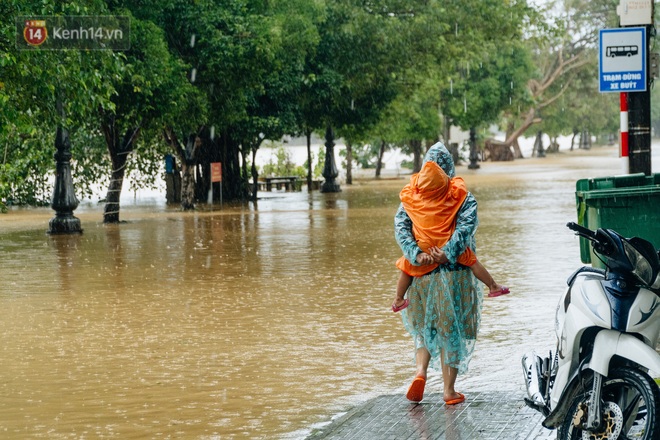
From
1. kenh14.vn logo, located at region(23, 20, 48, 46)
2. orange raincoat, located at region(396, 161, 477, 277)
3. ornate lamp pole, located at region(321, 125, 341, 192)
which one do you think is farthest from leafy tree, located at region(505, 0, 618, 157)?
orange raincoat, located at region(396, 161, 477, 277)

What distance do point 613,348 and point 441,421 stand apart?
71.0 inches

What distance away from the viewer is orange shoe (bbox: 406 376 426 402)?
7.60 meters

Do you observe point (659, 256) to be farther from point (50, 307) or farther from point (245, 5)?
point (245, 5)

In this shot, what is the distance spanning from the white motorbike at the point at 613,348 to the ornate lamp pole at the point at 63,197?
20554mm

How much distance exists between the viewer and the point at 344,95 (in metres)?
40.5

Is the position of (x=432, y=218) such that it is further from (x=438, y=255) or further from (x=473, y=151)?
(x=473, y=151)

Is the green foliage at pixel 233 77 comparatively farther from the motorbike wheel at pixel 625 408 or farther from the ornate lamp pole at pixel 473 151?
the ornate lamp pole at pixel 473 151

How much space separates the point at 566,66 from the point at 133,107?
62.2 m

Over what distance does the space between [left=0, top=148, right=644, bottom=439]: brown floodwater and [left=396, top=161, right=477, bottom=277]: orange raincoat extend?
126 centimetres

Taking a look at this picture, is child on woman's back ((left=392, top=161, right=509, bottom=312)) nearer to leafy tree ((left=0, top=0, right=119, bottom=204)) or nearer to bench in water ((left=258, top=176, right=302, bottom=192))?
leafy tree ((left=0, top=0, right=119, bottom=204))

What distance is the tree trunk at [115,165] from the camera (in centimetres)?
2872

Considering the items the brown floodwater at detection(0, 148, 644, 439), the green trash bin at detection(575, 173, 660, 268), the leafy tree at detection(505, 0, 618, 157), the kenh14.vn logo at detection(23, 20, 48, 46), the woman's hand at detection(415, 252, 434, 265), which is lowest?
the brown floodwater at detection(0, 148, 644, 439)

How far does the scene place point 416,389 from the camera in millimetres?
7613

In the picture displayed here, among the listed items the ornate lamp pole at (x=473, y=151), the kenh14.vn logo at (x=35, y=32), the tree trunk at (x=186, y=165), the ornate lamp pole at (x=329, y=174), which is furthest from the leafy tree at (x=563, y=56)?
the kenh14.vn logo at (x=35, y=32)
